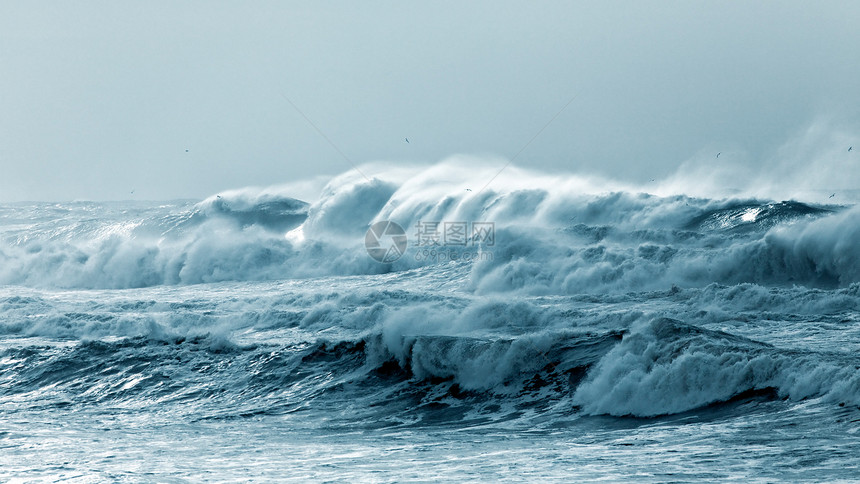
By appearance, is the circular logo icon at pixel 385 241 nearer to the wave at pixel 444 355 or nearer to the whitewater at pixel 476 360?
the whitewater at pixel 476 360

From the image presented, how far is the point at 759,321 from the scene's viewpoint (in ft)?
45.3

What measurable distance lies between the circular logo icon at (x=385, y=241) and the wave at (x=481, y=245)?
1.11 feet

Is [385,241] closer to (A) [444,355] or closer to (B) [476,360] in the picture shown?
(A) [444,355]

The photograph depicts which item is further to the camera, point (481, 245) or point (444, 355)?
point (481, 245)

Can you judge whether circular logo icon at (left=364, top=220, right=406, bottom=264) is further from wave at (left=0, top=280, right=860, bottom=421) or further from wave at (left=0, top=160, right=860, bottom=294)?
wave at (left=0, top=280, right=860, bottom=421)

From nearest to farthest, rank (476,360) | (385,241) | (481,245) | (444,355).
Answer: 1. (476,360)
2. (444,355)
3. (481,245)
4. (385,241)

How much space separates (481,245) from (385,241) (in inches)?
222

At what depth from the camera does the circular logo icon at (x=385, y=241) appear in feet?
90.4

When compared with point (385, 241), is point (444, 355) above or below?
below

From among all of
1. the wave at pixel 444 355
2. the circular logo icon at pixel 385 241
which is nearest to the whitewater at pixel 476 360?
the wave at pixel 444 355

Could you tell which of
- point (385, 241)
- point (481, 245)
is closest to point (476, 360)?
point (481, 245)

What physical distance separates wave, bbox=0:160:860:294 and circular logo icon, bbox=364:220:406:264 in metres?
0.34

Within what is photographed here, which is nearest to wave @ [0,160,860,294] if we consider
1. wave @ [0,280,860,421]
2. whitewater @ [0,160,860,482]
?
whitewater @ [0,160,860,482]

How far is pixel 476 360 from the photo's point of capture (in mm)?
12555
